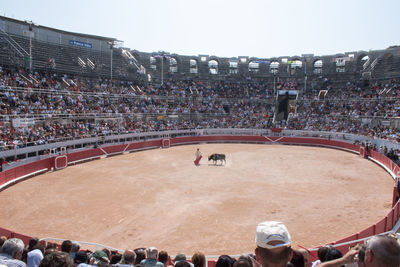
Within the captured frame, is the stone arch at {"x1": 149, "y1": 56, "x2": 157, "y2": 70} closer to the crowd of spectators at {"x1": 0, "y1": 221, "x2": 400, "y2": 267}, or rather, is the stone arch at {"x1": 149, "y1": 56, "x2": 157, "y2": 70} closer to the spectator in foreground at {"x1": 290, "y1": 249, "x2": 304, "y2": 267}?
the crowd of spectators at {"x1": 0, "y1": 221, "x2": 400, "y2": 267}

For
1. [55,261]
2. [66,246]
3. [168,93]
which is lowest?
[66,246]

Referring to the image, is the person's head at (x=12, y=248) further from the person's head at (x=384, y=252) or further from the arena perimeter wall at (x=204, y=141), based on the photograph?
the person's head at (x=384, y=252)

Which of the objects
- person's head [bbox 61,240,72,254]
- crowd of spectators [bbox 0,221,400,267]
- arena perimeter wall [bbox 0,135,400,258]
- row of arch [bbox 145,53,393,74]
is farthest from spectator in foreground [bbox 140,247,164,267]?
row of arch [bbox 145,53,393,74]

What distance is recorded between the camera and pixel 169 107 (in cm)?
4612

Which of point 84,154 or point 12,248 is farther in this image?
point 84,154

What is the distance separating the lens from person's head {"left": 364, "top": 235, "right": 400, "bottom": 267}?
1947 mm

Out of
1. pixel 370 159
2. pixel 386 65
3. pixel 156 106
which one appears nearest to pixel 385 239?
pixel 370 159

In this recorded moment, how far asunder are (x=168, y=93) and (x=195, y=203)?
123 ft

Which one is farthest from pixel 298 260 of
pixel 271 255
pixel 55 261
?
pixel 55 261

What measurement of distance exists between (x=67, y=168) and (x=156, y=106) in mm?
23359

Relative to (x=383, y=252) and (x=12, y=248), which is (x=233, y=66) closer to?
(x=12, y=248)

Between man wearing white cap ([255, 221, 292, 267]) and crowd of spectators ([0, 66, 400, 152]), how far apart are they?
925 inches

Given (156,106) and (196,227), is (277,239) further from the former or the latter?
(156,106)

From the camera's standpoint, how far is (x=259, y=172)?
813 inches
